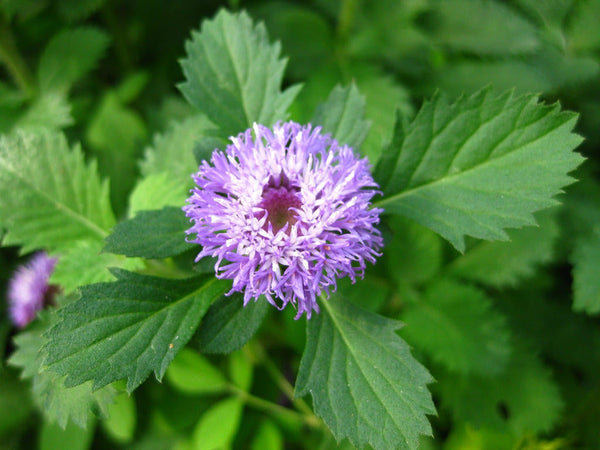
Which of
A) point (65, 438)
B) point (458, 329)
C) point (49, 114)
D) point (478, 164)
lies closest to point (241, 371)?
point (65, 438)

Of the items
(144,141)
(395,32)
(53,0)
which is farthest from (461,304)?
(53,0)

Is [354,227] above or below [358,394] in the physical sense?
above

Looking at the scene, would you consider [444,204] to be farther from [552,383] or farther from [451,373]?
[552,383]

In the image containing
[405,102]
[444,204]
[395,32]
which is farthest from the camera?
[395,32]

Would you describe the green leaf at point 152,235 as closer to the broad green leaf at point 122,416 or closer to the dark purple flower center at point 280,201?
the dark purple flower center at point 280,201

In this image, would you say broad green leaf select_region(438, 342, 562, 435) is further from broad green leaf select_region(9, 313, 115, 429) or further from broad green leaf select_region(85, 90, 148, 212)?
broad green leaf select_region(85, 90, 148, 212)

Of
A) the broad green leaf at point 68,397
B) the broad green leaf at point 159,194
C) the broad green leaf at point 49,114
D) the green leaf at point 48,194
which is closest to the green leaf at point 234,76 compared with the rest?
the broad green leaf at point 159,194

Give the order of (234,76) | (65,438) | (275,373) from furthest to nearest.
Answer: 1. (275,373)
2. (65,438)
3. (234,76)

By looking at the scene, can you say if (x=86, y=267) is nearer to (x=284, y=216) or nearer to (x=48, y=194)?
(x=48, y=194)
